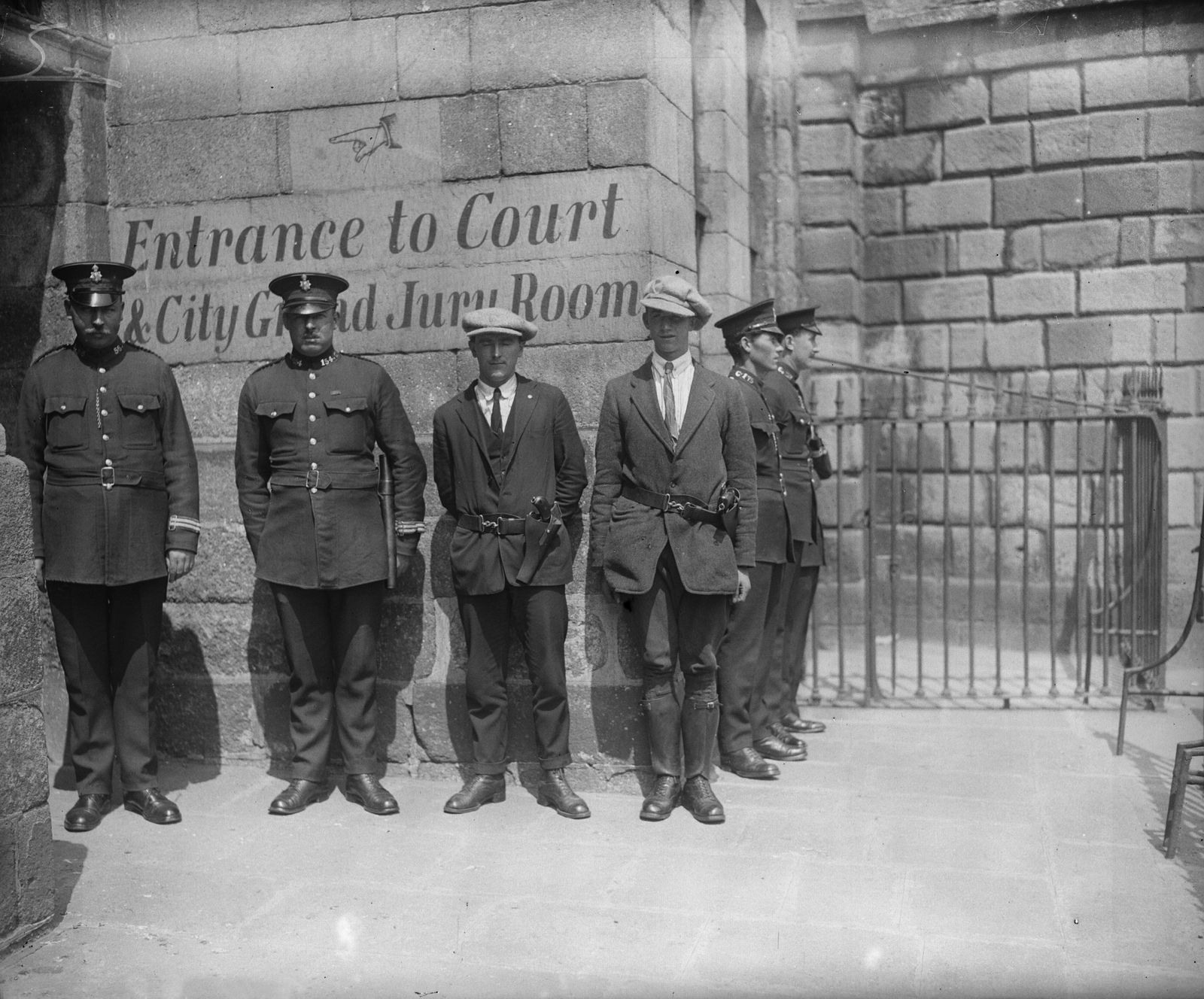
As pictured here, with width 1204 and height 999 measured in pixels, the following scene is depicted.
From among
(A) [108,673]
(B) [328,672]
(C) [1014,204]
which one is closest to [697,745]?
(B) [328,672]

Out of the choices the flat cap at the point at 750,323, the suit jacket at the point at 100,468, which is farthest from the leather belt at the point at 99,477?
the flat cap at the point at 750,323

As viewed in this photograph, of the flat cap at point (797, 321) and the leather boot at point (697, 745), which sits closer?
the leather boot at point (697, 745)

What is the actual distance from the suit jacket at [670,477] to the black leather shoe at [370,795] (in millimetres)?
1258

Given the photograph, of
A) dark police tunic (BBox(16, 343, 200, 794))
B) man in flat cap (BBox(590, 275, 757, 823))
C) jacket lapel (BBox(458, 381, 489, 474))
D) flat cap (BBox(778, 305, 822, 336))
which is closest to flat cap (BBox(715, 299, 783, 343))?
flat cap (BBox(778, 305, 822, 336))

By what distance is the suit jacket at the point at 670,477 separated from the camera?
196 inches

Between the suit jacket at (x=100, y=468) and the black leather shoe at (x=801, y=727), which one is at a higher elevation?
the suit jacket at (x=100, y=468)

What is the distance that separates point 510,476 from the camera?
5.11 meters

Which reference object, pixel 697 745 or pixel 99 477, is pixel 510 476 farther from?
pixel 99 477

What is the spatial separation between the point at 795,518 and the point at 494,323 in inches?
74.2

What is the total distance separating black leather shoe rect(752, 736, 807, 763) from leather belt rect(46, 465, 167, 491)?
300 cm

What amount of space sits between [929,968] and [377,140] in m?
4.10

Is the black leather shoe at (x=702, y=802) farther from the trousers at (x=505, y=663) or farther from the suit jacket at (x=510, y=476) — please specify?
the suit jacket at (x=510, y=476)

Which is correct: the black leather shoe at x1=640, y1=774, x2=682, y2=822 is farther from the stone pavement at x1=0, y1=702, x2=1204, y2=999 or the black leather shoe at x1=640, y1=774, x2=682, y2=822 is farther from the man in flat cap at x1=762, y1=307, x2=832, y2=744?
the man in flat cap at x1=762, y1=307, x2=832, y2=744

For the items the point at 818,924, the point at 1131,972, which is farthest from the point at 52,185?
the point at 1131,972
